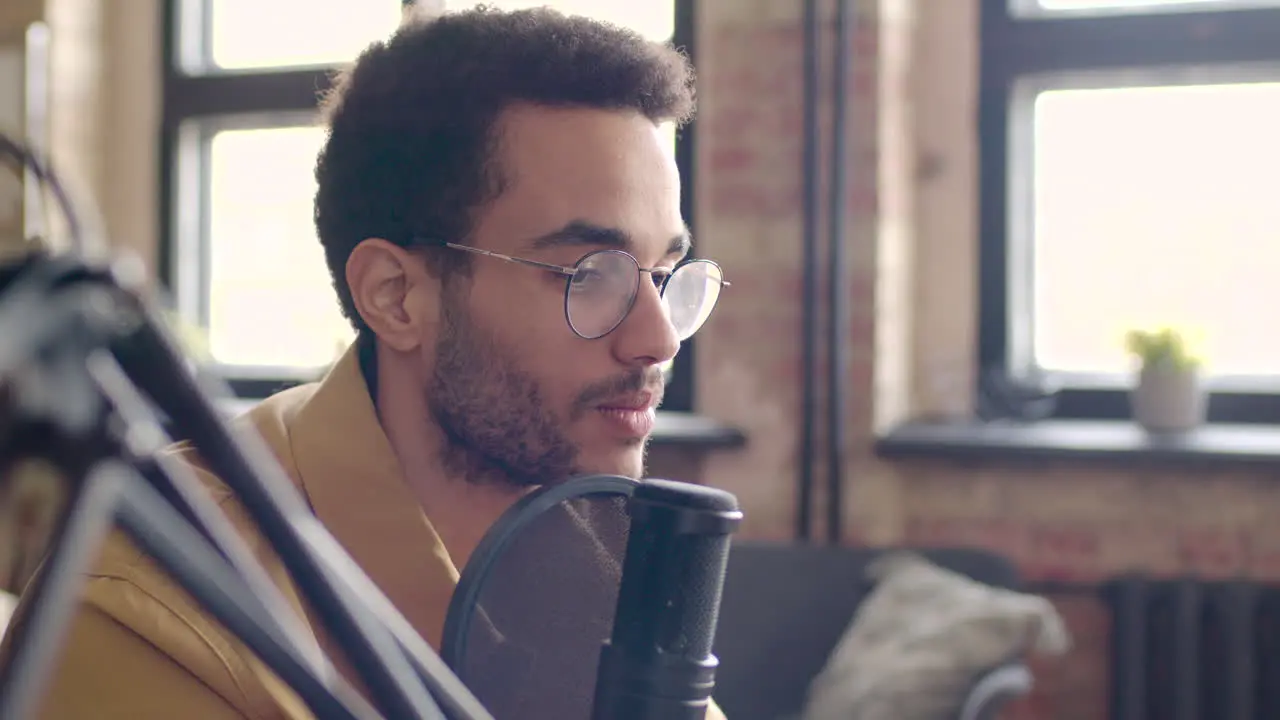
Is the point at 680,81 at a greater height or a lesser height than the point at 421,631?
greater

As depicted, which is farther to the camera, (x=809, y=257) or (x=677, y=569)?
(x=809, y=257)

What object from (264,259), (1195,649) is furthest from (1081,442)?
(264,259)

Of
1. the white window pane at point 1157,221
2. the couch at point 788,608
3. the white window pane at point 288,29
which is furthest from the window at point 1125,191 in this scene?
the white window pane at point 288,29

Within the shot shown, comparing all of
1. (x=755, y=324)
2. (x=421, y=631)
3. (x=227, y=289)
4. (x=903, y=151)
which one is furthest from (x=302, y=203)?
(x=421, y=631)

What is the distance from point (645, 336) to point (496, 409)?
111 mm

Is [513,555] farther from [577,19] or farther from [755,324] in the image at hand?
[755,324]

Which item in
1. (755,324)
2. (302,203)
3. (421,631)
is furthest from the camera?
(302,203)

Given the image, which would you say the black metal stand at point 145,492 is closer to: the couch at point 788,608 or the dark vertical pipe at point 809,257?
the couch at point 788,608

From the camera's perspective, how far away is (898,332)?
309cm

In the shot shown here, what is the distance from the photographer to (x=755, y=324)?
3.02 metres

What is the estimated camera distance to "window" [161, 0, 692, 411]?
12.3 feet

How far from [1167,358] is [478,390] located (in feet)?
7.51

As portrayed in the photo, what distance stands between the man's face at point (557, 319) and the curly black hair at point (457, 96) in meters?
0.02

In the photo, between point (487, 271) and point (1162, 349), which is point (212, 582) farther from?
point (1162, 349)
